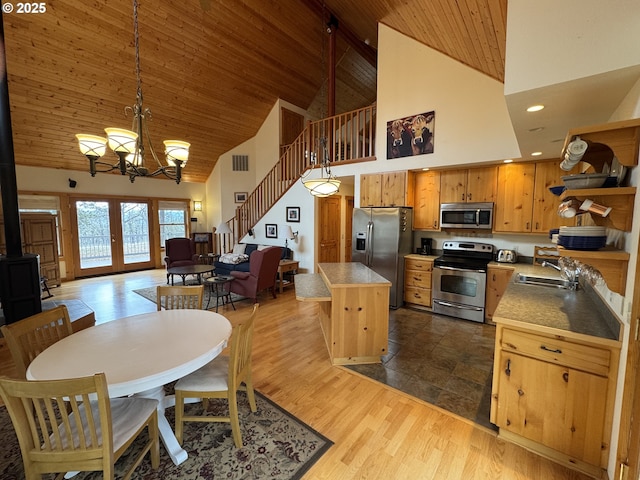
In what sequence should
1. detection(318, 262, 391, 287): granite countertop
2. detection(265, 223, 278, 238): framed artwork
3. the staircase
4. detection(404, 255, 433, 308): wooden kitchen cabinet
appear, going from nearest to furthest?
detection(318, 262, 391, 287): granite countertop
detection(404, 255, 433, 308): wooden kitchen cabinet
the staircase
detection(265, 223, 278, 238): framed artwork

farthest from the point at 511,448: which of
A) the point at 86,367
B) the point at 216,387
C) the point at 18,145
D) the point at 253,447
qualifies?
the point at 18,145

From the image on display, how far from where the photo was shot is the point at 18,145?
5.60m

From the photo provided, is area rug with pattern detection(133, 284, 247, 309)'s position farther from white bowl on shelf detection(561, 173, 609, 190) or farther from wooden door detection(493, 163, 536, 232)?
white bowl on shelf detection(561, 173, 609, 190)

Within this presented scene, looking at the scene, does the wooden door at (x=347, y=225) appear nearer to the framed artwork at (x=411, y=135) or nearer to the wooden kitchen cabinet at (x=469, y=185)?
the framed artwork at (x=411, y=135)

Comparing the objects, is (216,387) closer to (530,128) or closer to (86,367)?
(86,367)

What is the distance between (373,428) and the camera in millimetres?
2072

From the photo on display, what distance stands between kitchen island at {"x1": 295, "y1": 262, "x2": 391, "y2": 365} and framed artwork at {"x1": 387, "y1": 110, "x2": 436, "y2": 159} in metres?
2.58

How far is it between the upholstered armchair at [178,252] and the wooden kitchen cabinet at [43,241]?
87.7 inches

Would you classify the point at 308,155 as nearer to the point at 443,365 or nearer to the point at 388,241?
the point at 388,241

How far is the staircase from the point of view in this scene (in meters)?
5.37

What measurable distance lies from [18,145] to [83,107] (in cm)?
163

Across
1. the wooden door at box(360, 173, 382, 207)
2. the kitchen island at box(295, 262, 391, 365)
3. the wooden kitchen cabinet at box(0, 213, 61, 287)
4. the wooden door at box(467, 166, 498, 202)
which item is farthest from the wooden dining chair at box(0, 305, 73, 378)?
the wooden kitchen cabinet at box(0, 213, 61, 287)

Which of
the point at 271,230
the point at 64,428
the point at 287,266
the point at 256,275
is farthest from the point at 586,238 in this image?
the point at 271,230

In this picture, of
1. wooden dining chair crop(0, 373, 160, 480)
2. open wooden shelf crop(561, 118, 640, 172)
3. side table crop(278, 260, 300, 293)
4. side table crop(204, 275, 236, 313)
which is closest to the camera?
wooden dining chair crop(0, 373, 160, 480)
